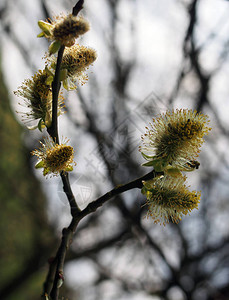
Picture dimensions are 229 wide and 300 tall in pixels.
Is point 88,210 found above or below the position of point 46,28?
below

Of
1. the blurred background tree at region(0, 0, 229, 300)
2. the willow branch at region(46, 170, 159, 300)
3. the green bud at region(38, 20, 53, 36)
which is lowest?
the willow branch at region(46, 170, 159, 300)

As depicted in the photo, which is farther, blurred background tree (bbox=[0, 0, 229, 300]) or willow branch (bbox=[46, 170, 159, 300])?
blurred background tree (bbox=[0, 0, 229, 300])

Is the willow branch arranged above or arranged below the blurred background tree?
below

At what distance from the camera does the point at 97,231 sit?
1672 millimetres

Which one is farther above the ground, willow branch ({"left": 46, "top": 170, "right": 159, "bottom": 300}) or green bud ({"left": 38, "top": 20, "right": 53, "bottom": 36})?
green bud ({"left": 38, "top": 20, "right": 53, "bottom": 36})

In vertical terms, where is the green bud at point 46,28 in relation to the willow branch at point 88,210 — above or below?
above

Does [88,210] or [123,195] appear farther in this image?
[123,195]

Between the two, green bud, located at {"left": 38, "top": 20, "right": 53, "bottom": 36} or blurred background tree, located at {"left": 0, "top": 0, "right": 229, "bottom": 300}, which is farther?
blurred background tree, located at {"left": 0, "top": 0, "right": 229, "bottom": 300}

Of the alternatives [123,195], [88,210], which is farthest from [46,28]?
[123,195]

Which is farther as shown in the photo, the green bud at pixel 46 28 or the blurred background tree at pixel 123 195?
the blurred background tree at pixel 123 195

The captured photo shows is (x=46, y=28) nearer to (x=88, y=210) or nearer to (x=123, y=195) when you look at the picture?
(x=88, y=210)

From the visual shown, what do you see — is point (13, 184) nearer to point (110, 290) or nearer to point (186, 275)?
point (110, 290)

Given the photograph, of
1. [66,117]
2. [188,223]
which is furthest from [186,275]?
[66,117]

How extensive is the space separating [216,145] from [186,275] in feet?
2.42
